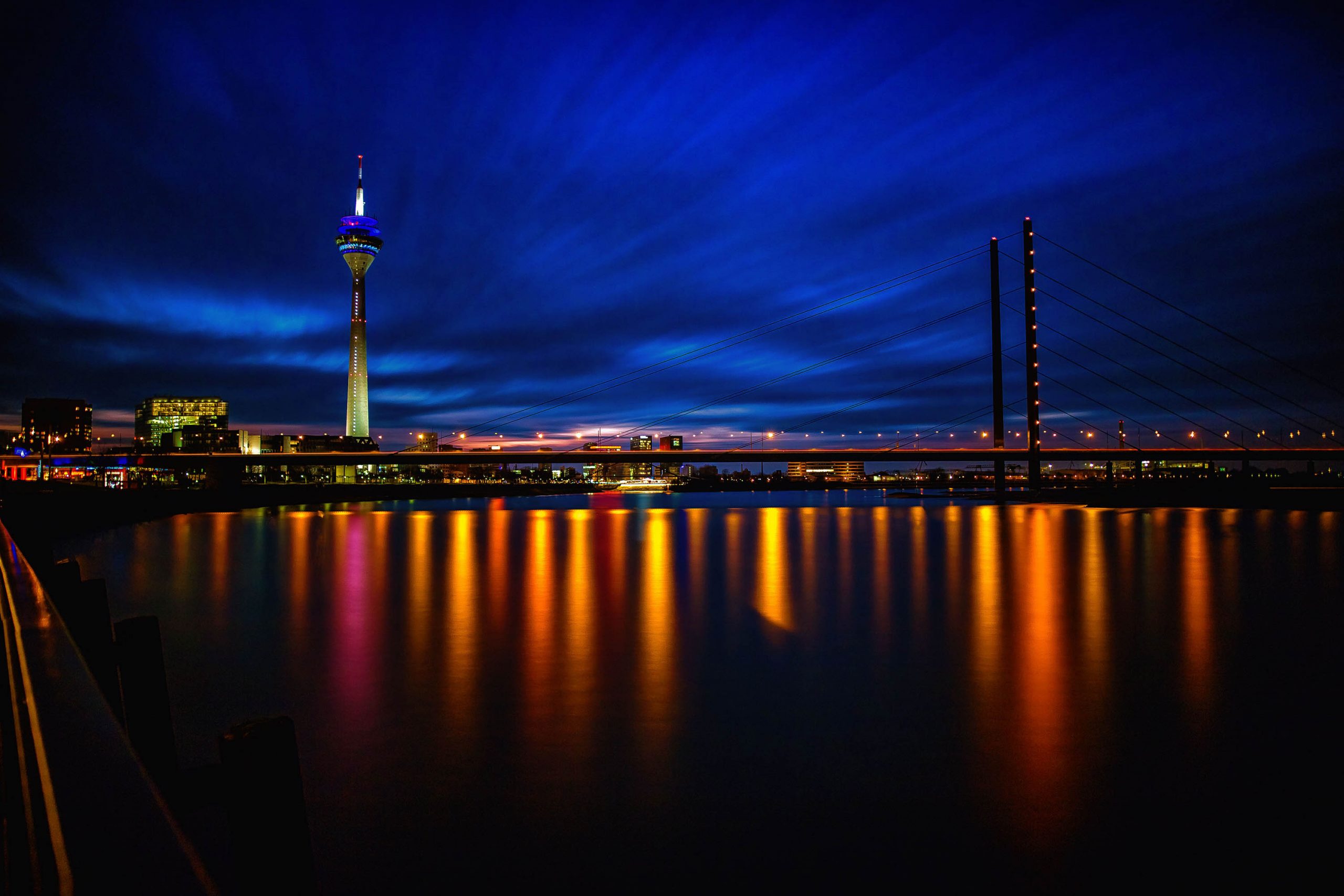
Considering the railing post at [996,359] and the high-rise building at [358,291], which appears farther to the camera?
the high-rise building at [358,291]

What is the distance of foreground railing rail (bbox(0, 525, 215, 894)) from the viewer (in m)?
1.26

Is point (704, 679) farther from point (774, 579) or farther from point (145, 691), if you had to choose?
point (774, 579)

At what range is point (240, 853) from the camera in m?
1.99

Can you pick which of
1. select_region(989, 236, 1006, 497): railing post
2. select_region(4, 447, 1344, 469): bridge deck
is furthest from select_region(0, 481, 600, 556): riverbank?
select_region(989, 236, 1006, 497): railing post

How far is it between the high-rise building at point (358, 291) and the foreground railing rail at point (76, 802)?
146 metres

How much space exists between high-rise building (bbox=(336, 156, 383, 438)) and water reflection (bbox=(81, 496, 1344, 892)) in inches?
5110

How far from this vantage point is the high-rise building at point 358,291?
14000cm

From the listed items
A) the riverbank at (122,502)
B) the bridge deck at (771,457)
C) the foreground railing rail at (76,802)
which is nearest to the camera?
the foreground railing rail at (76,802)

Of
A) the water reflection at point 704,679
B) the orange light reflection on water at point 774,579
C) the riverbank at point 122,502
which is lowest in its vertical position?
the orange light reflection on water at point 774,579

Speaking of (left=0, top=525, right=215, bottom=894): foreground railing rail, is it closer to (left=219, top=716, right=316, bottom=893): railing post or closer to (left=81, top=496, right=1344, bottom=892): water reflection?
(left=219, top=716, right=316, bottom=893): railing post

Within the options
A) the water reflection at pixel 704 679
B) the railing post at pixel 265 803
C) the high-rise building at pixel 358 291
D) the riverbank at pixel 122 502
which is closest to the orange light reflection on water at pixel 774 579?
the water reflection at pixel 704 679

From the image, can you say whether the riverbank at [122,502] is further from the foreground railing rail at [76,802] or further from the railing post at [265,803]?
the railing post at [265,803]

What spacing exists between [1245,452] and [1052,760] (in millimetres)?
56829

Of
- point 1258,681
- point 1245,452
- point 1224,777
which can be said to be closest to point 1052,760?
point 1224,777
